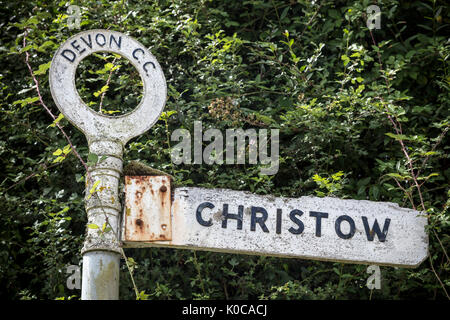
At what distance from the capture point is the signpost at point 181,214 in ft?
6.88

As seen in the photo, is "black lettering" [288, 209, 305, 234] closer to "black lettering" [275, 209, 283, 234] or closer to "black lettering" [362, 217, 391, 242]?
"black lettering" [275, 209, 283, 234]

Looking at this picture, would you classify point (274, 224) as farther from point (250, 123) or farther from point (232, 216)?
point (250, 123)

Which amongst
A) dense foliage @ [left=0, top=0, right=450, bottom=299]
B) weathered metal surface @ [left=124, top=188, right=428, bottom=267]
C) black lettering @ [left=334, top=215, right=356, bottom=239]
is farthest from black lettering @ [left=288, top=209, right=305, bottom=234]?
dense foliage @ [left=0, top=0, right=450, bottom=299]

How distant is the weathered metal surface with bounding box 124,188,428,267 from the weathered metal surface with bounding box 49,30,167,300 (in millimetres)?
239

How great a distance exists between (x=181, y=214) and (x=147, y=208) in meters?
0.13

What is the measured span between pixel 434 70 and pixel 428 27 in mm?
289

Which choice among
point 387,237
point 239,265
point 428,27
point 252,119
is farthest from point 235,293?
point 428,27

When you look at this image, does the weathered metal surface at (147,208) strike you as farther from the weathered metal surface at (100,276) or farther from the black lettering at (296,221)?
the black lettering at (296,221)

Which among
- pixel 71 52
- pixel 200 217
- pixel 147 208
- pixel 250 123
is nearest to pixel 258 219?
pixel 200 217

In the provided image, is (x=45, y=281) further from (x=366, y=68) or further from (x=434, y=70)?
(x=434, y=70)

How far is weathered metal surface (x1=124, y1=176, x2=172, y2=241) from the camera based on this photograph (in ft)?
6.95

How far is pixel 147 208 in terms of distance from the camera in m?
2.15

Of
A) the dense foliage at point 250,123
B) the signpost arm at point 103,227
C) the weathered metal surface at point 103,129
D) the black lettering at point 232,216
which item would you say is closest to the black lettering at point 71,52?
the weathered metal surface at point 103,129

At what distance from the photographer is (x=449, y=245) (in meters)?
3.52
